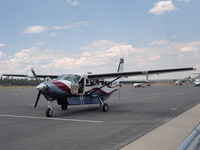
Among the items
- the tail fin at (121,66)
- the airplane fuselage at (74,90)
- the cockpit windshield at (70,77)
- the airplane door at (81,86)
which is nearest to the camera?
the airplane fuselage at (74,90)

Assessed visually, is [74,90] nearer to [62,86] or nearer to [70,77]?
[70,77]

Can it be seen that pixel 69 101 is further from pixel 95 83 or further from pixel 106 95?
pixel 106 95

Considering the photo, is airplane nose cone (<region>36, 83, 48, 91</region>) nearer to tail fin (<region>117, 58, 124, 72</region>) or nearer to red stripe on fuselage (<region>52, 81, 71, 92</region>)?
red stripe on fuselage (<region>52, 81, 71, 92</region>)

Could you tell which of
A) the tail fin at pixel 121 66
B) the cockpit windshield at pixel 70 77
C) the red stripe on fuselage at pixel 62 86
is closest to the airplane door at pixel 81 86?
the cockpit windshield at pixel 70 77

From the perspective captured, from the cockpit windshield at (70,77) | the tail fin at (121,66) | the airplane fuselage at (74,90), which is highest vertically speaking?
the tail fin at (121,66)

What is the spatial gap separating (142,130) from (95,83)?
754cm

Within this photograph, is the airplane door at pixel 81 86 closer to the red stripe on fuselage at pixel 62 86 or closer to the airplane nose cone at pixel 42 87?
the red stripe on fuselage at pixel 62 86

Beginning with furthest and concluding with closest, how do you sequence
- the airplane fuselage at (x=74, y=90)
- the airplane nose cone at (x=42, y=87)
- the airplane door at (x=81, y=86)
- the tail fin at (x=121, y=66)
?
the tail fin at (x=121, y=66) → the airplane door at (x=81, y=86) → the airplane fuselage at (x=74, y=90) → the airplane nose cone at (x=42, y=87)

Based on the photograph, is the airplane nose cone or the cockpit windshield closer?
the airplane nose cone

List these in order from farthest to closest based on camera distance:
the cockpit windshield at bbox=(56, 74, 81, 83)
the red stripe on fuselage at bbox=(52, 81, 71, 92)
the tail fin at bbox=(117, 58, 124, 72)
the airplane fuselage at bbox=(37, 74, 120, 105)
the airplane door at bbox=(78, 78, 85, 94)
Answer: the tail fin at bbox=(117, 58, 124, 72), the airplane door at bbox=(78, 78, 85, 94), the cockpit windshield at bbox=(56, 74, 81, 83), the red stripe on fuselage at bbox=(52, 81, 71, 92), the airplane fuselage at bbox=(37, 74, 120, 105)

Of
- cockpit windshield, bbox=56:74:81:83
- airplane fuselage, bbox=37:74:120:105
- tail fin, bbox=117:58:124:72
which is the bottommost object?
airplane fuselage, bbox=37:74:120:105

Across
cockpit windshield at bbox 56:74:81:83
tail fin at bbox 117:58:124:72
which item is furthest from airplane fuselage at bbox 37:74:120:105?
tail fin at bbox 117:58:124:72

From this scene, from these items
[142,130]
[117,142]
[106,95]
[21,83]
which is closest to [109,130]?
[142,130]

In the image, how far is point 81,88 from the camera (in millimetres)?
14000
